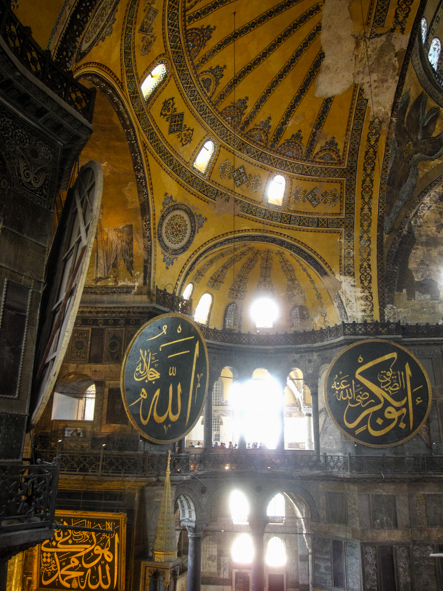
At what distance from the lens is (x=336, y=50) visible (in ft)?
36.0

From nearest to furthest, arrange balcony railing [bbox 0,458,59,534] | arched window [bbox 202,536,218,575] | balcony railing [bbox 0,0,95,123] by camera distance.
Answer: balcony railing [bbox 0,458,59,534]
balcony railing [bbox 0,0,95,123]
arched window [bbox 202,536,218,575]

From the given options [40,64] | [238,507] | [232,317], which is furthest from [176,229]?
[238,507]

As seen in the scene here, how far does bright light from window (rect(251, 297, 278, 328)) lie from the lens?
14289 millimetres

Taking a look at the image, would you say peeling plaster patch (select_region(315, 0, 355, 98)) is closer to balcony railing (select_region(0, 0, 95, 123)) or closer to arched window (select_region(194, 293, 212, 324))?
arched window (select_region(194, 293, 212, 324))

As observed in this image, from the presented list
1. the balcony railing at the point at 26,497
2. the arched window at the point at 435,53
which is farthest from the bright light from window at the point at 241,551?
the arched window at the point at 435,53

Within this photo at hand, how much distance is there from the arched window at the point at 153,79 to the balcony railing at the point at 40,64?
160 inches

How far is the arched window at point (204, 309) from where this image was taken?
43.8ft

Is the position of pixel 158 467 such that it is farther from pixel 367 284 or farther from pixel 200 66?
pixel 200 66

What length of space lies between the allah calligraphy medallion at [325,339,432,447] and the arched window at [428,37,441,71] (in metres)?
6.51

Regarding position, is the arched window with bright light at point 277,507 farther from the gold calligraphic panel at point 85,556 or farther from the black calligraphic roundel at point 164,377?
the gold calligraphic panel at point 85,556

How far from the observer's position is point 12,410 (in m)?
4.69

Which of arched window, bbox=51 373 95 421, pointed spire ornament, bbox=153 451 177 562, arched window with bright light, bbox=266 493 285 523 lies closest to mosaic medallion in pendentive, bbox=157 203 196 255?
arched window, bbox=51 373 95 421

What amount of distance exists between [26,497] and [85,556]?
216 inches

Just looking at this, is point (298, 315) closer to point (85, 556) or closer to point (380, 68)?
point (380, 68)
